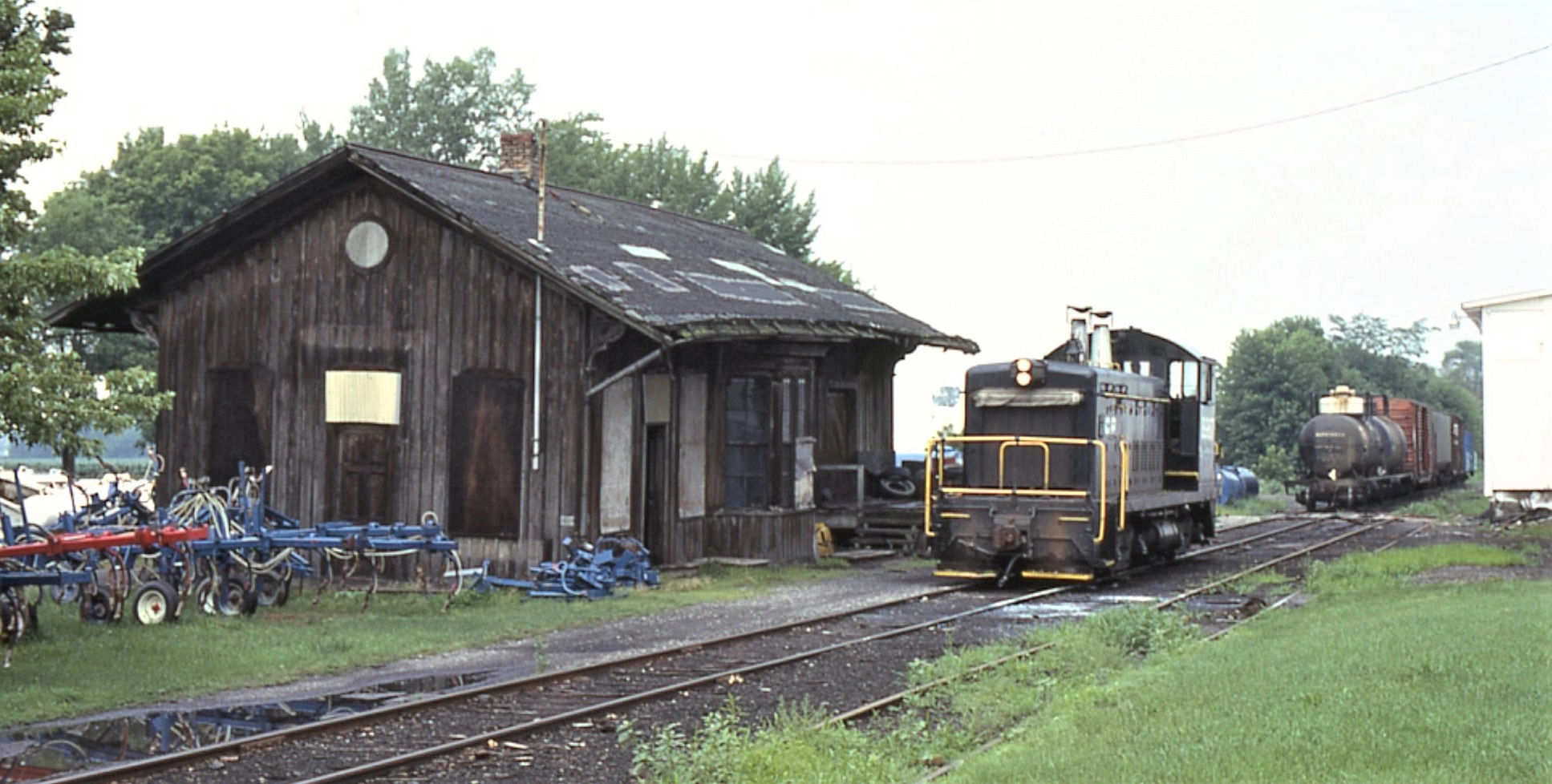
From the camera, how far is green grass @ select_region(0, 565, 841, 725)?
1241 centimetres

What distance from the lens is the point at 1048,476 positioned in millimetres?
20750

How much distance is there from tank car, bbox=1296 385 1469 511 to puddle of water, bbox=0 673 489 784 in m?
34.4

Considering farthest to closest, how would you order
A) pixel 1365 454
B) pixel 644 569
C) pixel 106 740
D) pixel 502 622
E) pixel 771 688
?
pixel 1365 454 → pixel 644 569 → pixel 502 622 → pixel 771 688 → pixel 106 740

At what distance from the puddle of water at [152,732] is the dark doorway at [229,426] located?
10046 millimetres

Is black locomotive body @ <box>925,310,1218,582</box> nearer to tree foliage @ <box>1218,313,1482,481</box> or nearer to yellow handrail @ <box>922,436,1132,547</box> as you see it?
yellow handrail @ <box>922,436,1132,547</box>

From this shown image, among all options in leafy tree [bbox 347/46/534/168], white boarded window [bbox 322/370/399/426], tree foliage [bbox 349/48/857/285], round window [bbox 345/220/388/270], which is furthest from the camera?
leafy tree [bbox 347/46/534/168]

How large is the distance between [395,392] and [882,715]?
11614 millimetres

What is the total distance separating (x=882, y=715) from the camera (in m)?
11.4

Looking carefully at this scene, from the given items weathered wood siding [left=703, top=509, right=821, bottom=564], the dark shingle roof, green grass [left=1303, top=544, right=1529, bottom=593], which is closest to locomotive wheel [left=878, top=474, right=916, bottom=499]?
the dark shingle roof

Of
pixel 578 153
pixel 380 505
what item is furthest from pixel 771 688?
pixel 578 153

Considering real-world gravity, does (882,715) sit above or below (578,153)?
below

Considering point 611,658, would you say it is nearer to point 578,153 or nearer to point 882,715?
A: point 882,715

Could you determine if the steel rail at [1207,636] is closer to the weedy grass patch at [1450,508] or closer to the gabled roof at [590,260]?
the weedy grass patch at [1450,508]

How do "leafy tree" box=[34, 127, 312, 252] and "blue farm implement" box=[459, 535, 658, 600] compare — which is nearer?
"blue farm implement" box=[459, 535, 658, 600]
